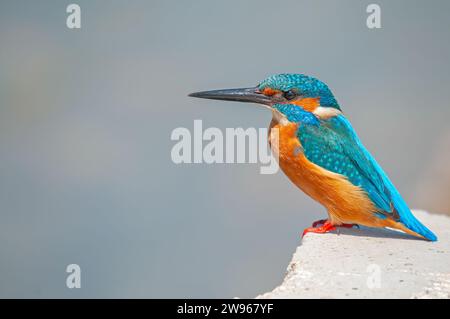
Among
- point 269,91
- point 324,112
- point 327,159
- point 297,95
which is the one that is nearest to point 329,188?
point 327,159

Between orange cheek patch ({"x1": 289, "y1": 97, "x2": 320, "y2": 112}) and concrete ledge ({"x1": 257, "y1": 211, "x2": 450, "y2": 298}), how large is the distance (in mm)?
964

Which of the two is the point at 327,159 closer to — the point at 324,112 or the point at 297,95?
the point at 324,112

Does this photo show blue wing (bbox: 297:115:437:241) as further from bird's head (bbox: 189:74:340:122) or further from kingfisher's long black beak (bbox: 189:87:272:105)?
kingfisher's long black beak (bbox: 189:87:272:105)

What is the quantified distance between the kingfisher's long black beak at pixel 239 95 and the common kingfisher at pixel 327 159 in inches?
0.4

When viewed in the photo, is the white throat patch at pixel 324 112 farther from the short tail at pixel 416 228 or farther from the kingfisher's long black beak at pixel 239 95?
the short tail at pixel 416 228

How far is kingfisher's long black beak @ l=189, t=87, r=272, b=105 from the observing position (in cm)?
495

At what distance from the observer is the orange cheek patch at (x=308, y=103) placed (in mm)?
4852

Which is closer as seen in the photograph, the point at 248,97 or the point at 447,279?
the point at 447,279

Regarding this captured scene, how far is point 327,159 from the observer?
15.3 feet

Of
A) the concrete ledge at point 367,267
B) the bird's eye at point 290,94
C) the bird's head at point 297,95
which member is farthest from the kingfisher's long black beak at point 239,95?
the concrete ledge at point 367,267

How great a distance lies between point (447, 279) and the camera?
12.6 feet
